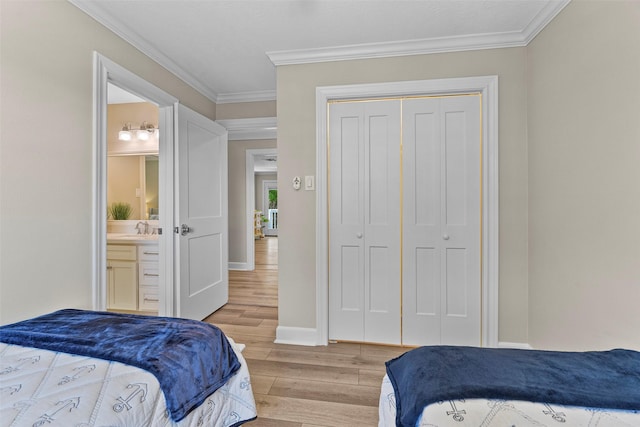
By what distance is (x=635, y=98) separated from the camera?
1365 mm

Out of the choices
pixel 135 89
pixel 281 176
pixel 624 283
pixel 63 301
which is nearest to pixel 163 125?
pixel 135 89

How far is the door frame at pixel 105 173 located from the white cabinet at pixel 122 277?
29.3 inches

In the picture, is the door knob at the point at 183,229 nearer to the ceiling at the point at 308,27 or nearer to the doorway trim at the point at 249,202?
the ceiling at the point at 308,27

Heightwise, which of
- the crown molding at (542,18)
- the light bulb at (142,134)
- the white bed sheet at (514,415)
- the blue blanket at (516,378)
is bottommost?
the white bed sheet at (514,415)

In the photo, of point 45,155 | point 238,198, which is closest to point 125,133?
point 238,198

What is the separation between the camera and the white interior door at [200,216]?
9.07ft

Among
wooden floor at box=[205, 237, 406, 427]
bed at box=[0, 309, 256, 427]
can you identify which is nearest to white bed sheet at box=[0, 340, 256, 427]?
bed at box=[0, 309, 256, 427]

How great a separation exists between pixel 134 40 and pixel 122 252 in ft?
6.89

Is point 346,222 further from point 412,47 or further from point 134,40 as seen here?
point 134,40

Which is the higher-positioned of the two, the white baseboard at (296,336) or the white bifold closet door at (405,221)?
the white bifold closet door at (405,221)

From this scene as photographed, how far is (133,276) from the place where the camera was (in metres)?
3.21

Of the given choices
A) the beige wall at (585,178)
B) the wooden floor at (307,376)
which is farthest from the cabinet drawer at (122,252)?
the beige wall at (585,178)

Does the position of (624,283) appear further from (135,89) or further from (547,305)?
(135,89)

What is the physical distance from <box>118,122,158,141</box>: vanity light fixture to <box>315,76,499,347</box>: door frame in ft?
7.68
